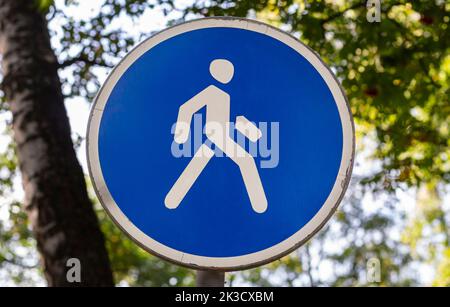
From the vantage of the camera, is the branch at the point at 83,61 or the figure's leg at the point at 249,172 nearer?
the figure's leg at the point at 249,172

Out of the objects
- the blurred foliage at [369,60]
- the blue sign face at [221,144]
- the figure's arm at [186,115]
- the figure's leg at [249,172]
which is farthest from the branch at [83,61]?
the figure's leg at [249,172]

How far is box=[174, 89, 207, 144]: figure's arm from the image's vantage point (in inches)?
91.4

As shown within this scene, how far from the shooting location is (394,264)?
65.9 feet

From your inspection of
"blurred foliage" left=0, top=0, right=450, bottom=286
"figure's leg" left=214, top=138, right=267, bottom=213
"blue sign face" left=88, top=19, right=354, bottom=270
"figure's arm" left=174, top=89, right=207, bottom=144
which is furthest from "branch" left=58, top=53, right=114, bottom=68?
"figure's leg" left=214, top=138, right=267, bottom=213

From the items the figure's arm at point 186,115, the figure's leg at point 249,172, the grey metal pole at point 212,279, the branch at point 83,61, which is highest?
the branch at point 83,61

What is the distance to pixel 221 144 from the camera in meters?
2.28

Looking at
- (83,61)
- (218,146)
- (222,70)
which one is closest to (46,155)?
(83,61)

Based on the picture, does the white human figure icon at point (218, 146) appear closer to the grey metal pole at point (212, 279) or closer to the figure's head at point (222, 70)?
the figure's head at point (222, 70)

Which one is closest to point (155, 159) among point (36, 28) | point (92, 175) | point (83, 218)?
point (92, 175)

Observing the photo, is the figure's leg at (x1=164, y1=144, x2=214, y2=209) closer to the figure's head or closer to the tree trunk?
the figure's head

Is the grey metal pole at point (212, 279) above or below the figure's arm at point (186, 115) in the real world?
below

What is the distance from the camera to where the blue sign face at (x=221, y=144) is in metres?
2.28

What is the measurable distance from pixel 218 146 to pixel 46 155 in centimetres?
237

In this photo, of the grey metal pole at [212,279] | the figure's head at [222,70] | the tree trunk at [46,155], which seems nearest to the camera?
the grey metal pole at [212,279]
